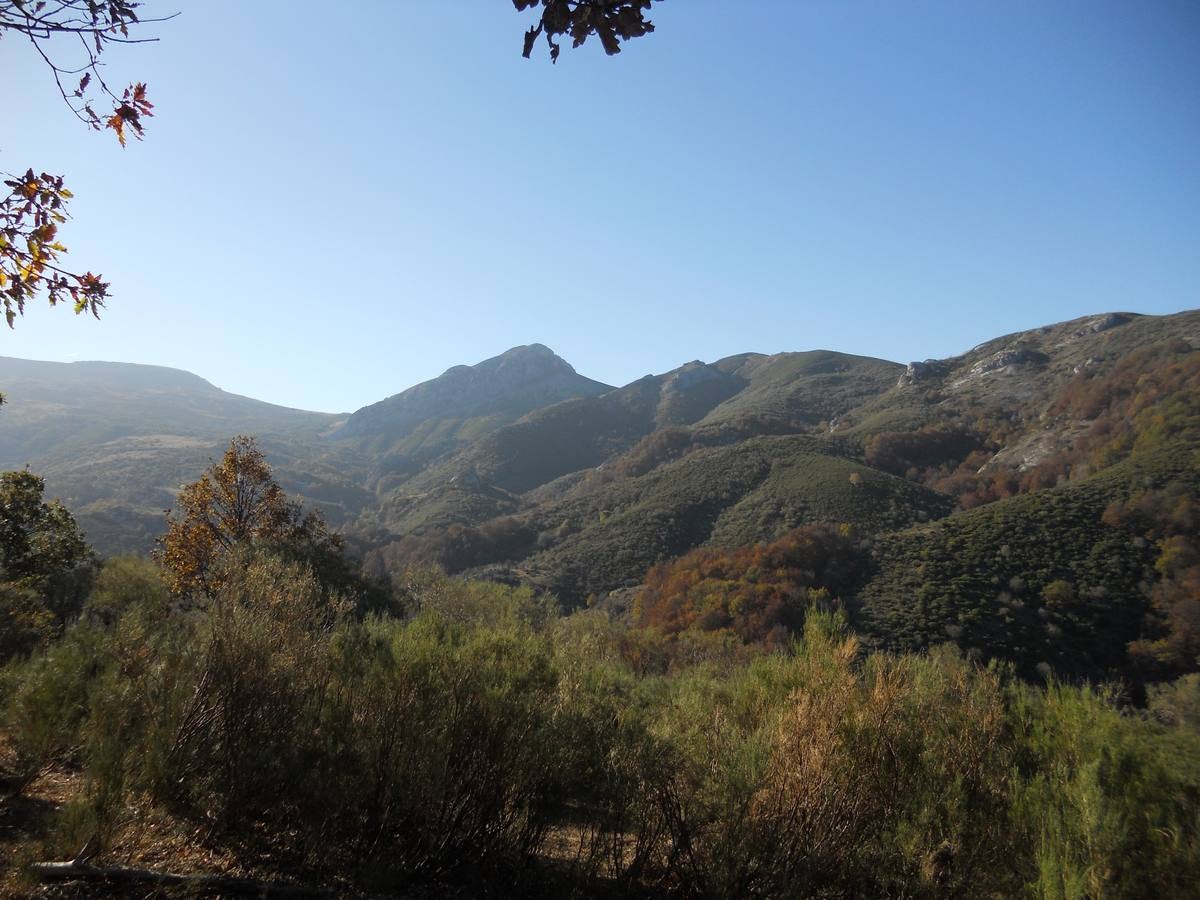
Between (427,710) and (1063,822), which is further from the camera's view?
(427,710)

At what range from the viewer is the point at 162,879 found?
4.09 m

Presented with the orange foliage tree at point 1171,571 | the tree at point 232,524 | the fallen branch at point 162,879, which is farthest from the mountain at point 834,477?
the fallen branch at point 162,879

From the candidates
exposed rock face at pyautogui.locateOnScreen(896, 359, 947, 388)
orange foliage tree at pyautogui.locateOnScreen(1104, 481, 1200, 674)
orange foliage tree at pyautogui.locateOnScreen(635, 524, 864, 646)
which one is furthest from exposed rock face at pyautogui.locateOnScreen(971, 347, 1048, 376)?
orange foliage tree at pyautogui.locateOnScreen(635, 524, 864, 646)

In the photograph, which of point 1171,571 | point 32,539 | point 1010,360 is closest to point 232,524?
point 32,539

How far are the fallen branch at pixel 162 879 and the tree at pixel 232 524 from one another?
13003mm

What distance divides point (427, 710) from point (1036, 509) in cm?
4116

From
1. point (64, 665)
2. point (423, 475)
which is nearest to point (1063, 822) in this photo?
point (64, 665)

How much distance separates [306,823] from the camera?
16.0 ft

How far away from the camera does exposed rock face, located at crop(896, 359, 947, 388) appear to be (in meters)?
87.1

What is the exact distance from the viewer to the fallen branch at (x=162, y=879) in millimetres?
3879

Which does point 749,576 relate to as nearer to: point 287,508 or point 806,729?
point 287,508

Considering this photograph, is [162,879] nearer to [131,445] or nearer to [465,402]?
[131,445]

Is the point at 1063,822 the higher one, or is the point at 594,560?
the point at 1063,822

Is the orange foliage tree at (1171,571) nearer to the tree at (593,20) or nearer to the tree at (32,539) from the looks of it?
the tree at (593,20)
